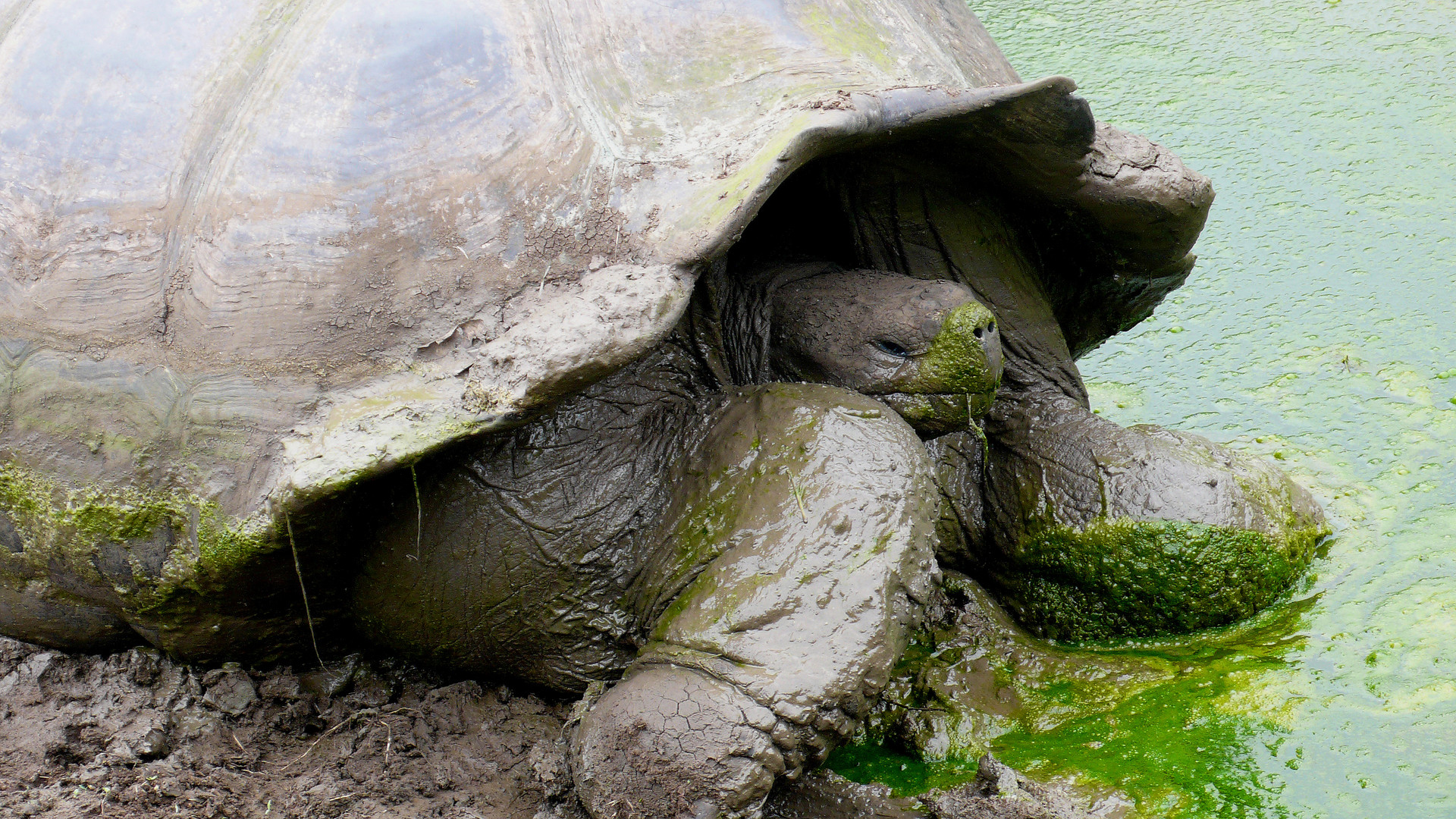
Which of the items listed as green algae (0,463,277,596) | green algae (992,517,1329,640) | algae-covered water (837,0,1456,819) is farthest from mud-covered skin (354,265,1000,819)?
algae-covered water (837,0,1456,819)

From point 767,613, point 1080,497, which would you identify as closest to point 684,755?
point 767,613

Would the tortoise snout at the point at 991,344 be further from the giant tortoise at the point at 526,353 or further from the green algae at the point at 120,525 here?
the green algae at the point at 120,525

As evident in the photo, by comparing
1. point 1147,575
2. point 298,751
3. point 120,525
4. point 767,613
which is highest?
point 120,525

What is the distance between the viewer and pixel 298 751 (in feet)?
7.09

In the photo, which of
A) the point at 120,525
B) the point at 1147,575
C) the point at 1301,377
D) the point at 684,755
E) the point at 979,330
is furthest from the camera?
the point at 1301,377

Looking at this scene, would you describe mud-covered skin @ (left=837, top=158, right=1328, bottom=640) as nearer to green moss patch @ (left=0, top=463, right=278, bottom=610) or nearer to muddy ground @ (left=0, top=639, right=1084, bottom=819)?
muddy ground @ (left=0, top=639, right=1084, bottom=819)

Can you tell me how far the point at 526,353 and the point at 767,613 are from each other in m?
0.56

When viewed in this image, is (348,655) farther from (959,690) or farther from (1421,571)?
(1421,571)

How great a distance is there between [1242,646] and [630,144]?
5.35 ft

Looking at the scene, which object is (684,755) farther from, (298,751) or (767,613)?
(298,751)

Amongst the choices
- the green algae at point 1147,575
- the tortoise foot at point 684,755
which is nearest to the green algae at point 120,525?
the tortoise foot at point 684,755

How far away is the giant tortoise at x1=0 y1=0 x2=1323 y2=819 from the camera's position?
1760mm

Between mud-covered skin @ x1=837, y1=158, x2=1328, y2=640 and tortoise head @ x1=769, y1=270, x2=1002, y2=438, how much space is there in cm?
21

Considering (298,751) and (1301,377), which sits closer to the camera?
(298,751)
